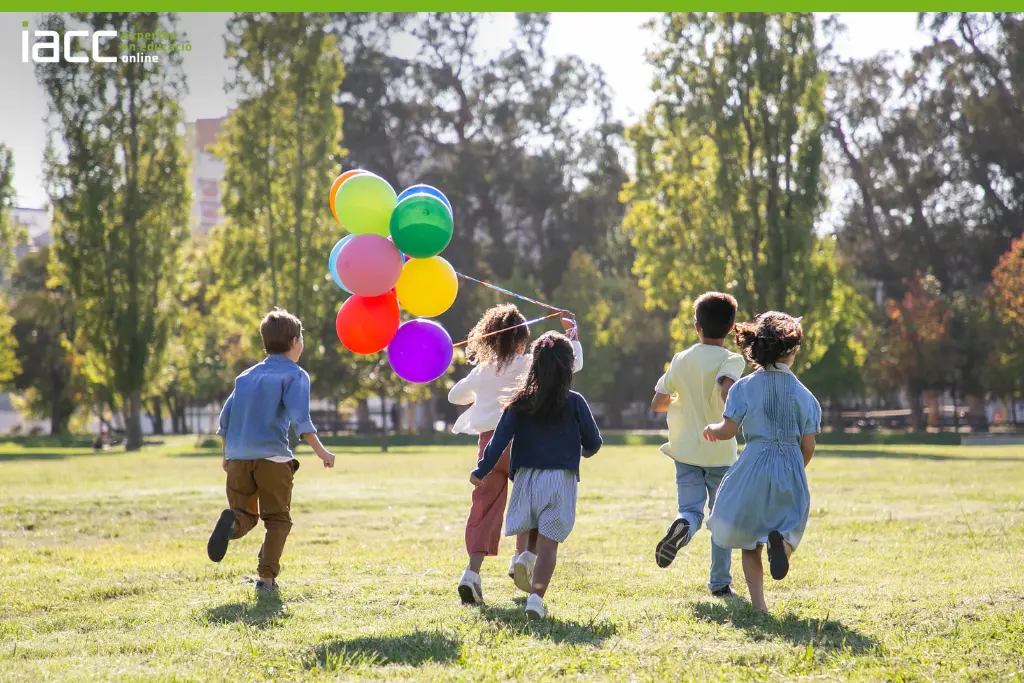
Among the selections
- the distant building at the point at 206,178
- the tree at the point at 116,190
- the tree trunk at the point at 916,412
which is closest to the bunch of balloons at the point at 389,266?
the tree at the point at 116,190

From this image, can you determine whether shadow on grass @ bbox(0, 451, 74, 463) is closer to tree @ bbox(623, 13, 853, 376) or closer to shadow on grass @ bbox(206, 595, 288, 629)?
tree @ bbox(623, 13, 853, 376)

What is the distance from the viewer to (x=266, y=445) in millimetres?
6957

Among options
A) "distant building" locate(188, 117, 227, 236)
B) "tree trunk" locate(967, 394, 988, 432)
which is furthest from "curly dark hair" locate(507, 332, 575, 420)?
"distant building" locate(188, 117, 227, 236)

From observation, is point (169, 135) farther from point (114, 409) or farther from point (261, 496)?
point (261, 496)

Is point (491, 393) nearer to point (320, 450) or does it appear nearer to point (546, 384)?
point (546, 384)

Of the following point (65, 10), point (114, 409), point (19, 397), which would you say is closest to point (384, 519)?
point (65, 10)

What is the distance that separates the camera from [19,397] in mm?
56312

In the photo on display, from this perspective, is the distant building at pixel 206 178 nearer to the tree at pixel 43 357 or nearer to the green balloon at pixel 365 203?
the tree at pixel 43 357

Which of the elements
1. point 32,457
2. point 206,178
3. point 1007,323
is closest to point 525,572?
point 32,457

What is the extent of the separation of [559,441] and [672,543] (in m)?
0.89

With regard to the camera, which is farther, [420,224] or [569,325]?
[420,224]

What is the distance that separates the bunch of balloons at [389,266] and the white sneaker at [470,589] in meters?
1.80

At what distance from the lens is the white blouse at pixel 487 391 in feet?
22.8

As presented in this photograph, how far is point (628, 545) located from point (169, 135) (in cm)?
3099
